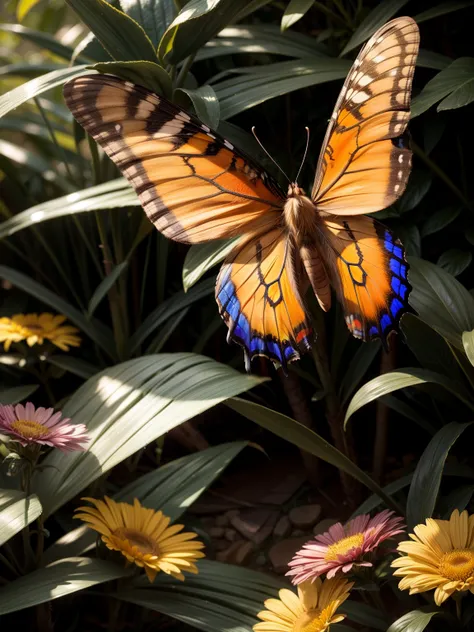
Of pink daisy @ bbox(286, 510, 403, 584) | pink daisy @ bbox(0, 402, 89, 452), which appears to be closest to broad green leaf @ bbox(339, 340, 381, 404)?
pink daisy @ bbox(286, 510, 403, 584)

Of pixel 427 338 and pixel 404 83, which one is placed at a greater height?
pixel 404 83

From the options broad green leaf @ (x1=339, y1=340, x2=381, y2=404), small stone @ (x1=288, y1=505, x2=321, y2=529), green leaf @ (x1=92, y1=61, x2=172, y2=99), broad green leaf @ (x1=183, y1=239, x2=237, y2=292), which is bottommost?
small stone @ (x1=288, y1=505, x2=321, y2=529)

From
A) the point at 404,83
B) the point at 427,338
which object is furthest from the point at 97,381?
the point at 404,83

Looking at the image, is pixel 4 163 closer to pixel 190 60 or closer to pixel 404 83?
pixel 190 60

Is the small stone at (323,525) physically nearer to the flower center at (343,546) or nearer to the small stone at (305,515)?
the small stone at (305,515)

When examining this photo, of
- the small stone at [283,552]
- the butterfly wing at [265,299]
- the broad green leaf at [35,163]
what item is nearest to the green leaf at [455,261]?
the butterfly wing at [265,299]

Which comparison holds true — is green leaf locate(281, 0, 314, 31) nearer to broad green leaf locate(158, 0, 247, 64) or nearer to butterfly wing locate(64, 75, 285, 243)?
broad green leaf locate(158, 0, 247, 64)
